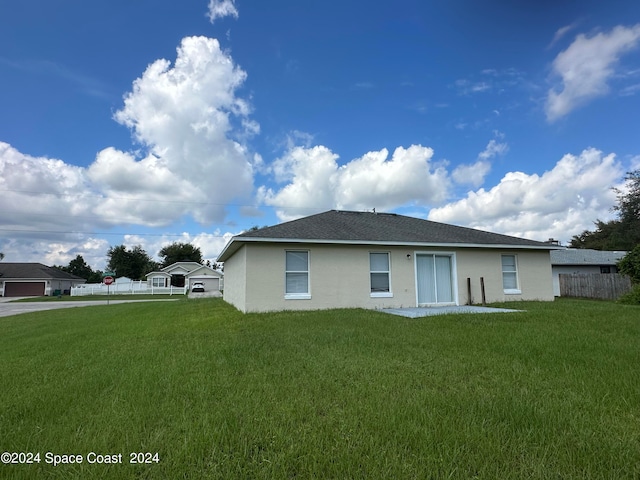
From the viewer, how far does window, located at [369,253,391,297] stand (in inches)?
477

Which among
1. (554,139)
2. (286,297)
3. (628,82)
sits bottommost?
(286,297)

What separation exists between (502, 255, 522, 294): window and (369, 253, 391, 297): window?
17.3 feet

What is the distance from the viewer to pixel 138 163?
59.5 ft

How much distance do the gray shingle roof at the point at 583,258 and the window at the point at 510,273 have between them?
14362mm

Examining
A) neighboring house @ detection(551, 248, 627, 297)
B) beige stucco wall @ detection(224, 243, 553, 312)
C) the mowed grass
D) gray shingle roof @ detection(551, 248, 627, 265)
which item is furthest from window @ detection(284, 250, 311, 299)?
gray shingle roof @ detection(551, 248, 627, 265)

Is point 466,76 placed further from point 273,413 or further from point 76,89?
point 76,89

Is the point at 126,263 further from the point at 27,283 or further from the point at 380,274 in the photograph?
the point at 380,274

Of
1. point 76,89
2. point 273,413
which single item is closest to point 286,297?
point 273,413

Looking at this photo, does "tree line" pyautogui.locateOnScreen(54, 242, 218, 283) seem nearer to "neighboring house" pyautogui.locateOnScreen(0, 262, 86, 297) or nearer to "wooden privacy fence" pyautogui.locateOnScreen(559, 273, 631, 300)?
"neighboring house" pyautogui.locateOnScreen(0, 262, 86, 297)

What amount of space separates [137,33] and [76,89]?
11.6ft

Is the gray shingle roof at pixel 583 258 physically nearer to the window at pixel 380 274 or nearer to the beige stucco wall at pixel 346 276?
the beige stucco wall at pixel 346 276

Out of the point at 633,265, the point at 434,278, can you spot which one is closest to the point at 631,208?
the point at 633,265

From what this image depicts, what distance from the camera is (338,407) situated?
3.31 meters

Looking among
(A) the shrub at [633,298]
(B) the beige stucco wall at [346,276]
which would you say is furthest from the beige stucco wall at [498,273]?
(A) the shrub at [633,298]
